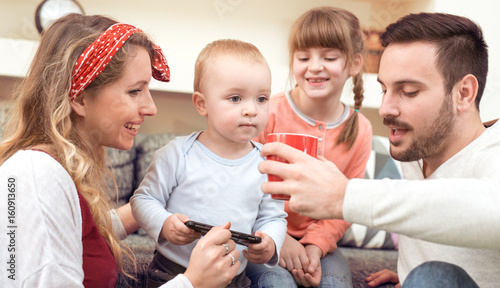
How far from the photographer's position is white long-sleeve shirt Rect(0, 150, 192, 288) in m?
0.88

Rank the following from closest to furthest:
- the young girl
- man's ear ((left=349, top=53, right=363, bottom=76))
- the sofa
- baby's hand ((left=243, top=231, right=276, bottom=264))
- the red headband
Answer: the red headband, baby's hand ((left=243, top=231, right=276, bottom=264)), the young girl, man's ear ((left=349, top=53, right=363, bottom=76)), the sofa

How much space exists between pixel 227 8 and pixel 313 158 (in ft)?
6.56

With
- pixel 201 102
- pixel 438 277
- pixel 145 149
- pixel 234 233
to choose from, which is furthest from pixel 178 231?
pixel 145 149

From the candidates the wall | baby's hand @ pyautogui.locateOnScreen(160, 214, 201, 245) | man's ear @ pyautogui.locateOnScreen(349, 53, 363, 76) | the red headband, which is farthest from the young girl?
the wall

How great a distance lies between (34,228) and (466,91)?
1.10 m

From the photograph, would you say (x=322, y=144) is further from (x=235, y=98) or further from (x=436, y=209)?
(x=436, y=209)

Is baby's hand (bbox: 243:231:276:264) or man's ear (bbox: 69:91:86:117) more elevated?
man's ear (bbox: 69:91:86:117)

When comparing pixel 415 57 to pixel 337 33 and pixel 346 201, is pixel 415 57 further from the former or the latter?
pixel 346 201

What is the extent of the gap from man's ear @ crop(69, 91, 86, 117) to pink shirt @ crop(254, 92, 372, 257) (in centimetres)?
75

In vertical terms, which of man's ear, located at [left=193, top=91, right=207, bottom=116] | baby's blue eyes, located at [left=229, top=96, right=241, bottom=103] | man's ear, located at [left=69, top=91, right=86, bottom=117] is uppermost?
man's ear, located at [left=69, top=91, right=86, bottom=117]

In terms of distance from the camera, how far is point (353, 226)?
2178 millimetres

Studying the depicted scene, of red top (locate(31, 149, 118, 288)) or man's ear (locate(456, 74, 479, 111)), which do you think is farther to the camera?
man's ear (locate(456, 74, 479, 111))

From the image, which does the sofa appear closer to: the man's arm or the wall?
the wall

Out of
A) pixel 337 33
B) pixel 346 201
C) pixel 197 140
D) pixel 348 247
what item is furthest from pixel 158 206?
pixel 348 247
